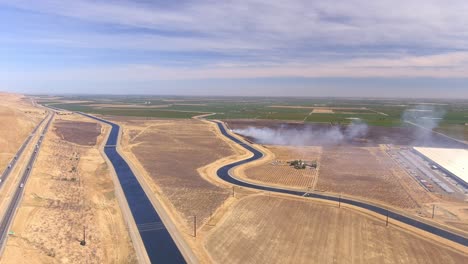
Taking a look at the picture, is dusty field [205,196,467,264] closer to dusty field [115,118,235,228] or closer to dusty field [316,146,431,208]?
dusty field [115,118,235,228]

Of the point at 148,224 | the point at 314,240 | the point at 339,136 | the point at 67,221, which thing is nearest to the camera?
the point at 314,240

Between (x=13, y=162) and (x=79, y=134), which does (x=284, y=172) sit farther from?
(x=79, y=134)

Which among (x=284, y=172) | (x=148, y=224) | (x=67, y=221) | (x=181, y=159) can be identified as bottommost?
(x=148, y=224)

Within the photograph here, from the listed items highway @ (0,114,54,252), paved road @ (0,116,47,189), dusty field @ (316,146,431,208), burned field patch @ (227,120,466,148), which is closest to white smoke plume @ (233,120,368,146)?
burned field patch @ (227,120,466,148)

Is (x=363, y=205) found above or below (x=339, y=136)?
below

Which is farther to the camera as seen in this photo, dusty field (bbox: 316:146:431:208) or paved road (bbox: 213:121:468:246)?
dusty field (bbox: 316:146:431:208)

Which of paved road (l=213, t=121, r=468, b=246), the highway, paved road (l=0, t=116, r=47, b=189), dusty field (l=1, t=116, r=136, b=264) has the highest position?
paved road (l=0, t=116, r=47, b=189)

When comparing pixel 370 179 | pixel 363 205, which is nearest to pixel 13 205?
pixel 363 205

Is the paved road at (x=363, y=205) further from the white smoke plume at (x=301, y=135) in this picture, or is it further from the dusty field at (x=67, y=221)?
the white smoke plume at (x=301, y=135)
